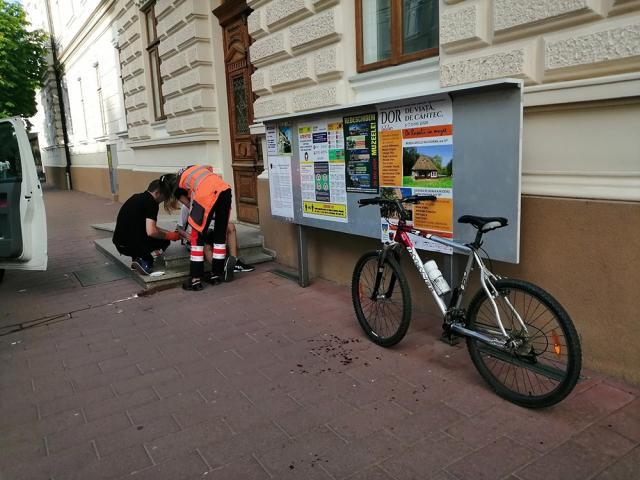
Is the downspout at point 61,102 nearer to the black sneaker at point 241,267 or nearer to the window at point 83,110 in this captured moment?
the window at point 83,110

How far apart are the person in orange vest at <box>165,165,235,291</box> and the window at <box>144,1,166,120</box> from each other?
5.26 meters

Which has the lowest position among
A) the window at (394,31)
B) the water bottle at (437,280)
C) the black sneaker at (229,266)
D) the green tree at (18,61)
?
the black sneaker at (229,266)

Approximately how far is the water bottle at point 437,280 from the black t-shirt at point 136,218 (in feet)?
11.7

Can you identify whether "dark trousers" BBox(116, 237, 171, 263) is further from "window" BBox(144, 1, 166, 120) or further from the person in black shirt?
"window" BBox(144, 1, 166, 120)

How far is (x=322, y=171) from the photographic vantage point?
487 cm

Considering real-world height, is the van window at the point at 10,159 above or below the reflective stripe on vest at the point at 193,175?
above

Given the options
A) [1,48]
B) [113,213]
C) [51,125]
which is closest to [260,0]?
[113,213]

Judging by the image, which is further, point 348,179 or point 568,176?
point 348,179

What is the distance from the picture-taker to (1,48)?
731 inches

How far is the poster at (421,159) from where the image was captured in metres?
3.62

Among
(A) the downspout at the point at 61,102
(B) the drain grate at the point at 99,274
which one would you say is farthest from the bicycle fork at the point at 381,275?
(A) the downspout at the point at 61,102

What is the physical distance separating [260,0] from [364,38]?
5.60 feet

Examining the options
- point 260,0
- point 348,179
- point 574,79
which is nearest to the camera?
point 574,79

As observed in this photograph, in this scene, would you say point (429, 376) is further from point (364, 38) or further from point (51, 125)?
point (51, 125)
